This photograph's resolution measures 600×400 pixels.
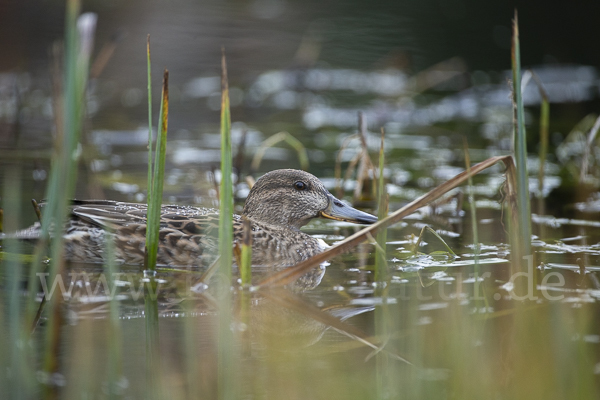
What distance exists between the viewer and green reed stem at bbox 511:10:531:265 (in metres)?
4.08

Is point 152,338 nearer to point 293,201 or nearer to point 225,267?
point 225,267

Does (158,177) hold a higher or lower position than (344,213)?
higher

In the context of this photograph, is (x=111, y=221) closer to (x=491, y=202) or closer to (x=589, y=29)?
(x=491, y=202)

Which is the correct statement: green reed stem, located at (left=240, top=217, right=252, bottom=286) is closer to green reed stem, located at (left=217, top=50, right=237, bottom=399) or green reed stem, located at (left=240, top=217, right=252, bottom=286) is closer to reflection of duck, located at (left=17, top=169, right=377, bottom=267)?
green reed stem, located at (left=217, top=50, right=237, bottom=399)

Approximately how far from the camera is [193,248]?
4.98 m

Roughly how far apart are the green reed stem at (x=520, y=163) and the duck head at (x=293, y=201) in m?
1.46

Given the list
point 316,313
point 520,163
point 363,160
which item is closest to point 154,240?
point 316,313

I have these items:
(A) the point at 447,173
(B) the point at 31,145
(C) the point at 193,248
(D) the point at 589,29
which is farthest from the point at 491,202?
(D) the point at 589,29

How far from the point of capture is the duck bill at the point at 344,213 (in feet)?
17.9

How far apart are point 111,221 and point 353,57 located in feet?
29.4

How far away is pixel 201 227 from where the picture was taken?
5027 mm

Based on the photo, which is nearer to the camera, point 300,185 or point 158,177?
point 158,177

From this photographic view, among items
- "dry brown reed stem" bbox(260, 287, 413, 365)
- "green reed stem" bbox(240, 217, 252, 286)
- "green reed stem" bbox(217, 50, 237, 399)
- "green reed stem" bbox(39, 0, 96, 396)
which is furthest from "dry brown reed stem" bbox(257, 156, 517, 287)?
"green reed stem" bbox(39, 0, 96, 396)

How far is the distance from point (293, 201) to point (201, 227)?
84cm
